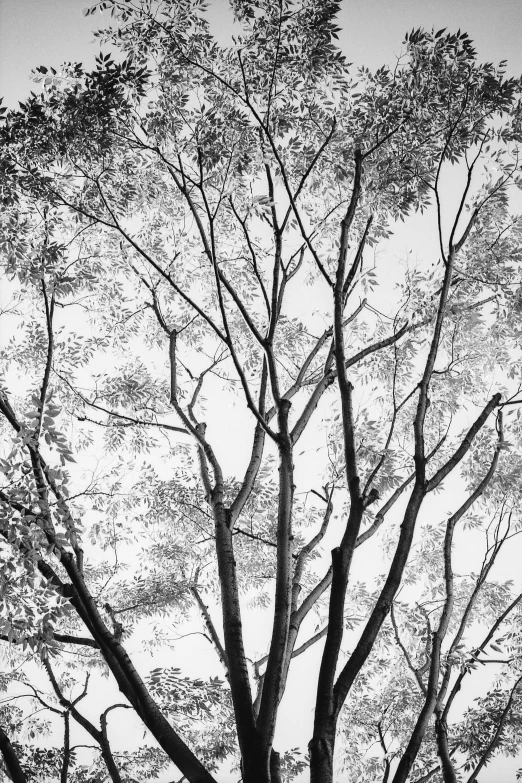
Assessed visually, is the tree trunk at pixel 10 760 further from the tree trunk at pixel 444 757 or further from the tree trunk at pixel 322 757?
the tree trunk at pixel 444 757

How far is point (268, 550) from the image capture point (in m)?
8.06

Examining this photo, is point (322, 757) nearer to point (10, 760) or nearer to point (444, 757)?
point (444, 757)

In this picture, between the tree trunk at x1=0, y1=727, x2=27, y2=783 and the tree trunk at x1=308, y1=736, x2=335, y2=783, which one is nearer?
the tree trunk at x1=308, y1=736, x2=335, y2=783

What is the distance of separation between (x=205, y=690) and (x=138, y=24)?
7115mm

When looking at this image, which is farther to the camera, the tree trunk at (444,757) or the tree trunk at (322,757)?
the tree trunk at (444,757)

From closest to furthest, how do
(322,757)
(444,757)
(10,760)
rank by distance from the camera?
(322,757) < (444,757) < (10,760)

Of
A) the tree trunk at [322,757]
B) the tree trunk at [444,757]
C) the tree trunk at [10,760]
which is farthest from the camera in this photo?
the tree trunk at [10,760]

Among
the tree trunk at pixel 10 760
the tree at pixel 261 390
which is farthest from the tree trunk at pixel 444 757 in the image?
the tree trunk at pixel 10 760

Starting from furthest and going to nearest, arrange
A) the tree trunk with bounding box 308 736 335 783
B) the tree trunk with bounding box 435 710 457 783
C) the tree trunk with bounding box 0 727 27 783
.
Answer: the tree trunk with bounding box 0 727 27 783, the tree trunk with bounding box 435 710 457 783, the tree trunk with bounding box 308 736 335 783

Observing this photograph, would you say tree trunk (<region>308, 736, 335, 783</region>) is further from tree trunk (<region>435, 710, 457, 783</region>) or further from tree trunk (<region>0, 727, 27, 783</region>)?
tree trunk (<region>0, 727, 27, 783</region>)

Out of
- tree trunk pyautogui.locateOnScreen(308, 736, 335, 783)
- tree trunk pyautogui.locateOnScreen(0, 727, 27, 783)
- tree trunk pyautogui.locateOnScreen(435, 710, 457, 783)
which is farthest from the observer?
tree trunk pyautogui.locateOnScreen(0, 727, 27, 783)

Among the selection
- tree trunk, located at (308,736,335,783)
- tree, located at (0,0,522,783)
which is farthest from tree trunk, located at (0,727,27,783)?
tree trunk, located at (308,736,335,783)

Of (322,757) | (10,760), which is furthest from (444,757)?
(10,760)

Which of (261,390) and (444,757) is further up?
(261,390)
